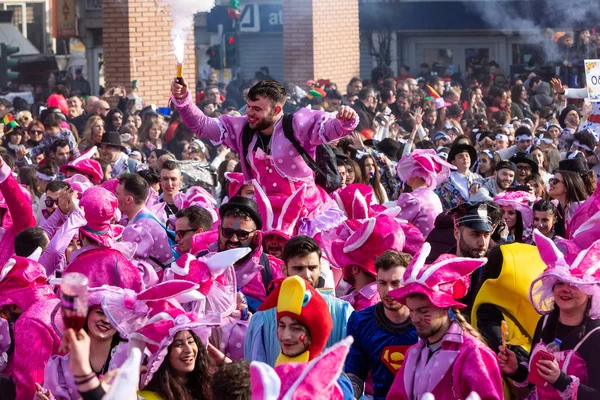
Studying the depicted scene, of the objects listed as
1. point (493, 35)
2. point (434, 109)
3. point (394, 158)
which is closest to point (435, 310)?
point (394, 158)

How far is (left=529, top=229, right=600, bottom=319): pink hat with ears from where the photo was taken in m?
5.36

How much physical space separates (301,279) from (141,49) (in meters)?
15.2

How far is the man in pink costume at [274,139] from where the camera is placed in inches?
320

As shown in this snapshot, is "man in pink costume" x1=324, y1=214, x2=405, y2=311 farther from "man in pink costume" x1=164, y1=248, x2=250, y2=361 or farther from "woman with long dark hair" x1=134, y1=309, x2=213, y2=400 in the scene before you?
"woman with long dark hair" x1=134, y1=309, x2=213, y2=400

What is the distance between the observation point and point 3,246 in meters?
8.51

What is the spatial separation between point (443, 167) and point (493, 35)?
20.8m

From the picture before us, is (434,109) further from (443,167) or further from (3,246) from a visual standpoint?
(3,246)

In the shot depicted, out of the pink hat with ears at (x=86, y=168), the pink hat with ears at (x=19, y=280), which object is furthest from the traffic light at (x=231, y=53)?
the pink hat with ears at (x=19, y=280)

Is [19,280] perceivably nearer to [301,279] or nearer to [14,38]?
[301,279]

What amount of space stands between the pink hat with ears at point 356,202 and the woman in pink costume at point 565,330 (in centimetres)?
307

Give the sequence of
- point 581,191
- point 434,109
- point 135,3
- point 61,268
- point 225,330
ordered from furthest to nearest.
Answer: point 135,3 < point 434,109 < point 581,191 < point 61,268 < point 225,330

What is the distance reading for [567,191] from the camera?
9.68 m

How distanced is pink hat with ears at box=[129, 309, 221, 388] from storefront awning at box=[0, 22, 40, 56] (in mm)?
27207

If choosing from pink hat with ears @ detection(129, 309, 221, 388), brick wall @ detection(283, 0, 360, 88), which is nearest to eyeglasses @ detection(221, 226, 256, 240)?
pink hat with ears @ detection(129, 309, 221, 388)
